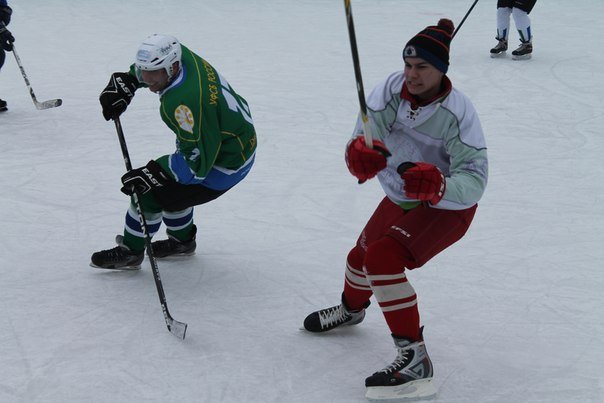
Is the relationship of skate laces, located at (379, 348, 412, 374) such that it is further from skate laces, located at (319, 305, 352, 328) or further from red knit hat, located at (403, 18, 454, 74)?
red knit hat, located at (403, 18, 454, 74)

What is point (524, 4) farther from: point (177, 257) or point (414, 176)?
point (414, 176)

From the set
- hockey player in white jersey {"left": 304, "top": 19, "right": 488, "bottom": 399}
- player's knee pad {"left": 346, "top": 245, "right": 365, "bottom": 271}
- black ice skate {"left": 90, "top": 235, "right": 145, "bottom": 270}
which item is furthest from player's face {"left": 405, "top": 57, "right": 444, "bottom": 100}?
black ice skate {"left": 90, "top": 235, "right": 145, "bottom": 270}

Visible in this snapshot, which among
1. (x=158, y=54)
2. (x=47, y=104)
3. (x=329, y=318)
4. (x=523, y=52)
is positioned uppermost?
(x=158, y=54)

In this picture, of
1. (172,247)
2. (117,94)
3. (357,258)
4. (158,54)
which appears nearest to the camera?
→ (357,258)

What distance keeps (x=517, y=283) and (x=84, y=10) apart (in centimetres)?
672

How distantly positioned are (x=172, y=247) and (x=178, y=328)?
0.67m

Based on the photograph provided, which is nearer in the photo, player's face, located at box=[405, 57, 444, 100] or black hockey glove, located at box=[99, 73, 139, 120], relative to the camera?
player's face, located at box=[405, 57, 444, 100]

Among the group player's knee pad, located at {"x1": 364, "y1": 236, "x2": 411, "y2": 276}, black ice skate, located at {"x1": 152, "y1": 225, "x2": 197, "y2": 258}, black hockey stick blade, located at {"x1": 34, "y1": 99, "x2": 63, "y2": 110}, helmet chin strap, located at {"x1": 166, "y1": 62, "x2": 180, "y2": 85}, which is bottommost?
black hockey stick blade, located at {"x1": 34, "y1": 99, "x2": 63, "y2": 110}

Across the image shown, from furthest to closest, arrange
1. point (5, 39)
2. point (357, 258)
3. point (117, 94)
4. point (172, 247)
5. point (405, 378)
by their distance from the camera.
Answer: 1. point (5, 39)
2. point (172, 247)
3. point (117, 94)
4. point (357, 258)
5. point (405, 378)

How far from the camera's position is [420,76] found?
2260 millimetres

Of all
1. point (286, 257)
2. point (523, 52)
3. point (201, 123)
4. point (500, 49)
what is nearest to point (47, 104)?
point (286, 257)

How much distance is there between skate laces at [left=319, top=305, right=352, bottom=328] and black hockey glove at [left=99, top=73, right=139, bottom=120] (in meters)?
1.13

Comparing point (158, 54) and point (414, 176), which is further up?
point (158, 54)

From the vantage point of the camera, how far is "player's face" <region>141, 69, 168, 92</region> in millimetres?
2820
